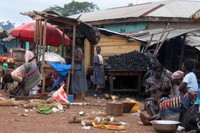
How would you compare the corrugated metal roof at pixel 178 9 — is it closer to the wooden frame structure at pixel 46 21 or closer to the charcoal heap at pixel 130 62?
the charcoal heap at pixel 130 62

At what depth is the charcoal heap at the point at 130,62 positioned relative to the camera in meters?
13.6

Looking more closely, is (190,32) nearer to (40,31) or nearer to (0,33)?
(40,31)

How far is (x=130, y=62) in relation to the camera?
13.8 metres

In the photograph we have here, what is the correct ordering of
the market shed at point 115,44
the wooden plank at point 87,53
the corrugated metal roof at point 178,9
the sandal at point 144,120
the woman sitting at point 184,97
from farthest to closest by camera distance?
the corrugated metal roof at point 178,9 < the wooden plank at point 87,53 < the market shed at point 115,44 < the sandal at point 144,120 < the woman sitting at point 184,97

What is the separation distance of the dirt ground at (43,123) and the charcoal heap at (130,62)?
4583 millimetres

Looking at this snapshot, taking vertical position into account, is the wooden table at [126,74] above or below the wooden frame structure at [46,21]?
below

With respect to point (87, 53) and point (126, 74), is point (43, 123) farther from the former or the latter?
point (87, 53)

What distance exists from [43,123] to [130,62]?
6.93m

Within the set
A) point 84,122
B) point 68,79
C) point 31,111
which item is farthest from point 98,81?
point 84,122

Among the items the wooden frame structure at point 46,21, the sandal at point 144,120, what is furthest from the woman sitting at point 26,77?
the sandal at point 144,120

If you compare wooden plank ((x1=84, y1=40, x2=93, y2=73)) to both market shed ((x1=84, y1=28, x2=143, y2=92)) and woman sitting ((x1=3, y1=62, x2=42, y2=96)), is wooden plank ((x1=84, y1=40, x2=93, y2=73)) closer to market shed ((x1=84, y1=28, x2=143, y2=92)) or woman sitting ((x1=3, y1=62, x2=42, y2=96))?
market shed ((x1=84, y1=28, x2=143, y2=92))

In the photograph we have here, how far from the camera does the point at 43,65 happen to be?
11.2 metres

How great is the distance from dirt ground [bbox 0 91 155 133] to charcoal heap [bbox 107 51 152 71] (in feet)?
15.0

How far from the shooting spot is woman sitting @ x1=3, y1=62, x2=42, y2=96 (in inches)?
428
